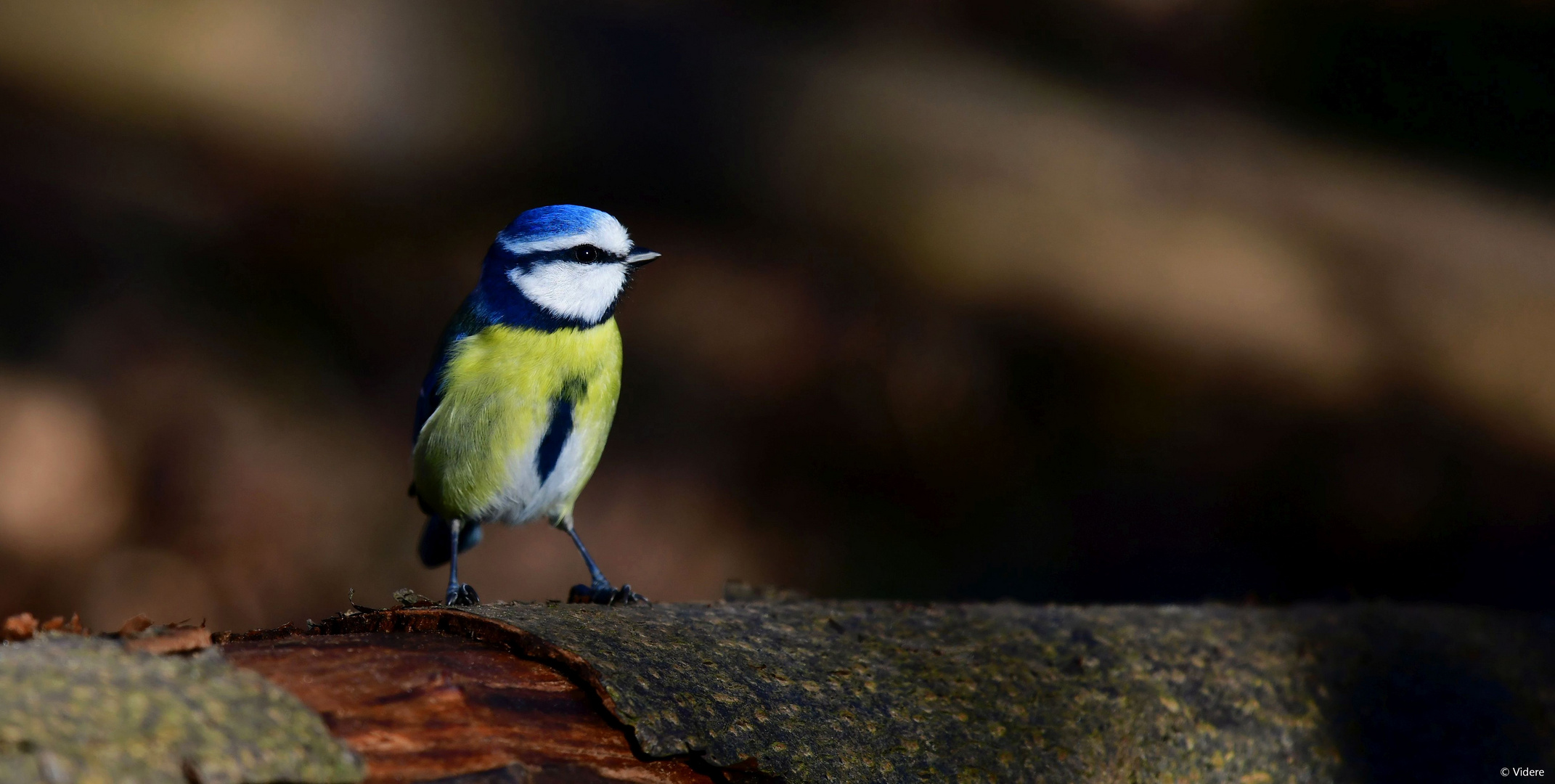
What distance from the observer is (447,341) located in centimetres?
223

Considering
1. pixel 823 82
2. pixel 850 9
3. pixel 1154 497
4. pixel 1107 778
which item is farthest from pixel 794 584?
pixel 1107 778

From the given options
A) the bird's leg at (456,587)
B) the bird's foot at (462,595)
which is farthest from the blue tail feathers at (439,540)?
the bird's foot at (462,595)

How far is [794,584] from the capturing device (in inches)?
156

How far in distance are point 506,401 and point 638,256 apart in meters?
0.38

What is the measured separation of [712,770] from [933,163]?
10.0 feet

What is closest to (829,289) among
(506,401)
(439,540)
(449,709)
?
(439,540)

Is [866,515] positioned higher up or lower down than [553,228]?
lower down

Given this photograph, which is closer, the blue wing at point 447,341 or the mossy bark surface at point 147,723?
the mossy bark surface at point 147,723

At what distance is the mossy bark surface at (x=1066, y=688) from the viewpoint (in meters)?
1.29

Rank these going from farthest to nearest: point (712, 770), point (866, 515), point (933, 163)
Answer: point (866, 515) < point (933, 163) < point (712, 770)

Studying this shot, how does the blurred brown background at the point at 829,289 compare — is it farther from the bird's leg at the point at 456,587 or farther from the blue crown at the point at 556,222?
the blue crown at the point at 556,222

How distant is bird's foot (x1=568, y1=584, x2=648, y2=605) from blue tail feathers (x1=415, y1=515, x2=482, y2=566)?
1.63 feet

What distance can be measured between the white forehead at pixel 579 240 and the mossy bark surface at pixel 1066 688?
77 centimetres

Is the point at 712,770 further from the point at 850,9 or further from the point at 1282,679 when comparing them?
the point at 850,9
